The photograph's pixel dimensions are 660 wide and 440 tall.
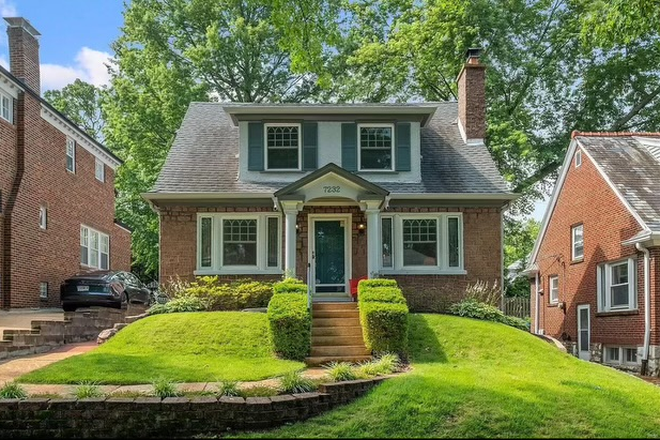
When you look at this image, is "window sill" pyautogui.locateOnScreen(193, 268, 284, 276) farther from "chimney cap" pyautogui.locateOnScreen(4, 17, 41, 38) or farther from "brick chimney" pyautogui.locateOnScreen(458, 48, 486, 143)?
"chimney cap" pyautogui.locateOnScreen(4, 17, 41, 38)

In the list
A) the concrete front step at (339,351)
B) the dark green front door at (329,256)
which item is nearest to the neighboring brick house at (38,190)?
the dark green front door at (329,256)

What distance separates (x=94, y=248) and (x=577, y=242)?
60.2 feet

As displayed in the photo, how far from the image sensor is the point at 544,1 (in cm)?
2494

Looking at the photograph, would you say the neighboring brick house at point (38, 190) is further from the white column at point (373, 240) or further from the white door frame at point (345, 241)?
the white column at point (373, 240)

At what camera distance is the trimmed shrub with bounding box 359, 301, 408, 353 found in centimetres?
1098

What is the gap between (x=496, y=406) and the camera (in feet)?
24.1

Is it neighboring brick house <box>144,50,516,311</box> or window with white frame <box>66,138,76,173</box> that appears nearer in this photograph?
neighboring brick house <box>144,50,516,311</box>

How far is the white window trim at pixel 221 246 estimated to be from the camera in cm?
1578

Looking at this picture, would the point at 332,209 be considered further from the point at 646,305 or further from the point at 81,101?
the point at 81,101

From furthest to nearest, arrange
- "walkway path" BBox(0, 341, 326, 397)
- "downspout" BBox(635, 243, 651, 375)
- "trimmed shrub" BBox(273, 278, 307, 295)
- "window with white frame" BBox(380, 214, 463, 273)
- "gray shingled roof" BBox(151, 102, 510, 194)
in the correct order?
"gray shingled roof" BBox(151, 102, 510, 194)
"window with white frame" BBox(380, 214, 463, 273)
"downspout" BBox(635, 243, 651, 375)
"trimmed shrub" BBox(273, 278, 307, 295)
"walkway path" BBox(0, 341, 326, 397)

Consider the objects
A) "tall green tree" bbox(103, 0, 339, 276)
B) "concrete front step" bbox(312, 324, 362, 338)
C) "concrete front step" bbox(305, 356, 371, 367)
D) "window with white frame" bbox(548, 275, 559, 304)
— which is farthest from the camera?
"tall green tree" bbox(103, 0, 339, 276)

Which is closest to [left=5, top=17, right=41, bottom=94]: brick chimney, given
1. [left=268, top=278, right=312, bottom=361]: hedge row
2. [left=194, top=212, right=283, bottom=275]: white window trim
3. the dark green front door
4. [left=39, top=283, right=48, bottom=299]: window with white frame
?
[left=39, top=283, right=48, bottom=299]: window with white frame

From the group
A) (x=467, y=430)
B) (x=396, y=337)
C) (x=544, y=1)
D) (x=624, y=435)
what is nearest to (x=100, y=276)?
(x=396, y=337)

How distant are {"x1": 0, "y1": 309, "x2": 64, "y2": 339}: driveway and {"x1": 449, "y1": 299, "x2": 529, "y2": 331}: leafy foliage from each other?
32.8ft
